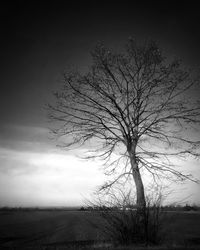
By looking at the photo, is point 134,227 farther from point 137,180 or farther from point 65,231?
point 65,231

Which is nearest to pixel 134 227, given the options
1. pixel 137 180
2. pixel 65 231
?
pixel 137 180

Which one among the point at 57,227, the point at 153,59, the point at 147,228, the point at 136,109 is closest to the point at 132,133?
the point at 136,109

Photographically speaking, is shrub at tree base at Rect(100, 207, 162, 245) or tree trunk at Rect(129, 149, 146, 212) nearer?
shrub at tree base at Rect(100, 207, 162, 245)

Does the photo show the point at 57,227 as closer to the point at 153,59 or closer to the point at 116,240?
the point at 116,240

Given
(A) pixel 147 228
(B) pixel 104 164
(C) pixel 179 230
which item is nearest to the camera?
(A) pixel 147 228

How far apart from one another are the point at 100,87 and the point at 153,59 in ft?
10.00

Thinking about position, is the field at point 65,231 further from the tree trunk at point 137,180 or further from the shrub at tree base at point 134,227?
the tree trunk at point 137,180

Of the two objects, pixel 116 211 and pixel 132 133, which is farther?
pixel 132 133

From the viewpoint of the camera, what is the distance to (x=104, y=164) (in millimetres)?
11047

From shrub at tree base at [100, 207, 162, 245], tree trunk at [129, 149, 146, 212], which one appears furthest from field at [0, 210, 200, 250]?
tree trunk at [129, 149, 146, 212]

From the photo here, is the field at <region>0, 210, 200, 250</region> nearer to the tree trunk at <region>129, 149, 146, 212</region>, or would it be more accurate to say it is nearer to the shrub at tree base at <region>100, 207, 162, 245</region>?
the shrub at tree base at <region>100, 207, 162, 245</region>

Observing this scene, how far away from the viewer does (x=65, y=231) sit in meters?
10.7

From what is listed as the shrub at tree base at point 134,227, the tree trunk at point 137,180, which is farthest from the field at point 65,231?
the tree trunk at point 137,180

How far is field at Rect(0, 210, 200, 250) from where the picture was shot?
28.8 feet
